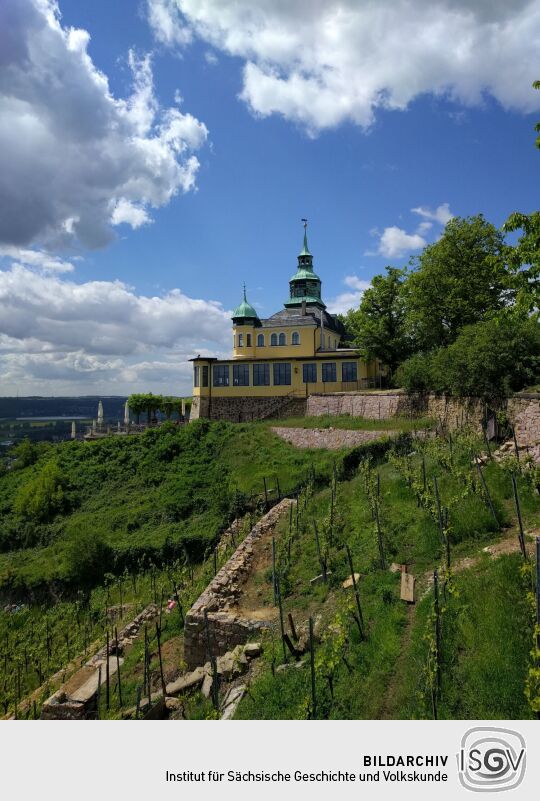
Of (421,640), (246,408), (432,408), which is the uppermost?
(246,408)

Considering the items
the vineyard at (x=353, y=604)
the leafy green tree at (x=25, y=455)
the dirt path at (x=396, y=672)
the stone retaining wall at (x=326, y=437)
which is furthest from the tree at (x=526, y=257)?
the leafy green tree at (x=25, y=455)

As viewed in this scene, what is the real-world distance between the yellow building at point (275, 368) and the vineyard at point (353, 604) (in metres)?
13.4

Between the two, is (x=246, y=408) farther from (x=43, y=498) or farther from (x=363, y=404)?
(x=43, y=498)

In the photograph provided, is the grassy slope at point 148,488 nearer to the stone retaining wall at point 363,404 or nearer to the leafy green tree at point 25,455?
the leafy green tree at point 25,455

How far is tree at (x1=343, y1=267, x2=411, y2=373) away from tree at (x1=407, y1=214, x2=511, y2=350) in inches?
114

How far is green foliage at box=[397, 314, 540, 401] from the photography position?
20.0m

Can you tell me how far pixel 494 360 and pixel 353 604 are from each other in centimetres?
1489

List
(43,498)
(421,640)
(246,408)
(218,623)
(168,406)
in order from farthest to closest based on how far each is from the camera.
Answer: (168,406) < (246,408) < (43,498) < (218,623) < (421,640)

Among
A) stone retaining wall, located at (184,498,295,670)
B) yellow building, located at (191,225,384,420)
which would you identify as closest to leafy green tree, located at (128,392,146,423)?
yellow building, located at (191,225,384,420)

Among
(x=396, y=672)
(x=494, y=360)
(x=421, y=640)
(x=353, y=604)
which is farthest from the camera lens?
(x=494, y=360)

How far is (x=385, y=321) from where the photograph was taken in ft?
114

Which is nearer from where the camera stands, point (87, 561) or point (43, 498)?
point (87, 561)

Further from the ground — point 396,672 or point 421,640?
point 421,640
